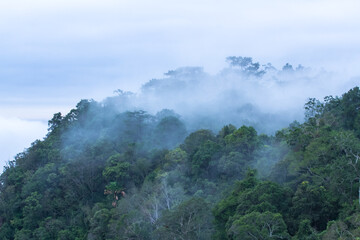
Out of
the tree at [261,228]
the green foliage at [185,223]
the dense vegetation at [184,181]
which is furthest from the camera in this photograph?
the green foliage at [185,223]

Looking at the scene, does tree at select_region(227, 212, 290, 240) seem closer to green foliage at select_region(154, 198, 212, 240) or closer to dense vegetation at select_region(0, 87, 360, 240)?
dense vegetation at select_region(0, 87, 360, 240)

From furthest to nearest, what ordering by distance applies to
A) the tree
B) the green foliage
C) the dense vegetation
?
1. the green foliage
2. the dense vegetation
3. the tree

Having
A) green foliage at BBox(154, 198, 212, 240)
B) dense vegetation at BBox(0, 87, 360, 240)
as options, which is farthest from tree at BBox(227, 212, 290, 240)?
green foliage at BBox(154, 198, 212, 240)

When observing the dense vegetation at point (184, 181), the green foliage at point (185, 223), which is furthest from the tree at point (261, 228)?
the green foliage at point (185, 223)

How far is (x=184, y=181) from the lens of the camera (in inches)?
1112

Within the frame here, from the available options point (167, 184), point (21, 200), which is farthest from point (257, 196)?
point (21, 200)

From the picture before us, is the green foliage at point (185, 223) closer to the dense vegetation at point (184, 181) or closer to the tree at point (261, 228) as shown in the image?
the dense vegetation at point (184, 181)

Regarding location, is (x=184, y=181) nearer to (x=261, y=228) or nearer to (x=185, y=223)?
(x=185, y=223)

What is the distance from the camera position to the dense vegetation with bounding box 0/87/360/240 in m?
19.2

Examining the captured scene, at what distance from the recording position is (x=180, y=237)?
1947cm

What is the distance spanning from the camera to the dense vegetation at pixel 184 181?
1925 centimetres

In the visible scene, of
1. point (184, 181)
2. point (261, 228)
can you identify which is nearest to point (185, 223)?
point (261, 228)

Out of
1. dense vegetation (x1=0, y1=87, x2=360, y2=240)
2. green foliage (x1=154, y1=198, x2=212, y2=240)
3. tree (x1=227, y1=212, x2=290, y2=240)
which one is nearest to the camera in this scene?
tree (x1=227, y1=212, x2=290, y2=240)

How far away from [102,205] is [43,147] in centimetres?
1095
